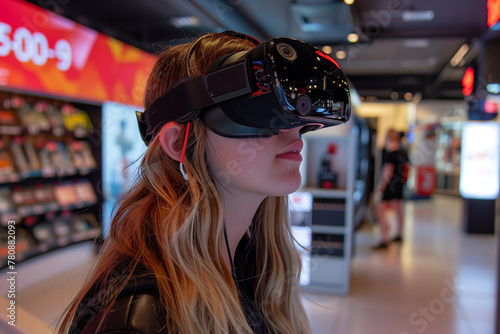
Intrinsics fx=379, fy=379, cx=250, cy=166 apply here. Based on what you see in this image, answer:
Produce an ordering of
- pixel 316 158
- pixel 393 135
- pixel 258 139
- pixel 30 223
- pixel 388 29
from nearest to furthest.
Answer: pixel 258 139 < pixel 30 223 < pixel 316 158 < pixel 393 135 < pixel 388 29

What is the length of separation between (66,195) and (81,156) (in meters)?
0.45

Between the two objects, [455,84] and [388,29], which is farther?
[455,84]

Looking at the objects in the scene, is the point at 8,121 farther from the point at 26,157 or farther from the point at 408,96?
the point at 408,96

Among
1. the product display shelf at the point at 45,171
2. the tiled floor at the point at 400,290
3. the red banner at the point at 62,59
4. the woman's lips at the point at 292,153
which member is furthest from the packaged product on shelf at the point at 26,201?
the woman's lips at the point at 292,153

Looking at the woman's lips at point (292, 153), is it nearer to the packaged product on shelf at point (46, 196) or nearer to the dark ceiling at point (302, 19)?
the dark ceiling at point (302, 19)

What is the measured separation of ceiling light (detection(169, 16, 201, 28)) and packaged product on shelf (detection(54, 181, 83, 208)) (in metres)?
2.25

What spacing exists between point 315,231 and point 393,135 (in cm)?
225

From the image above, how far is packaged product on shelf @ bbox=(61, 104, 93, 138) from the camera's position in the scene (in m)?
3.86

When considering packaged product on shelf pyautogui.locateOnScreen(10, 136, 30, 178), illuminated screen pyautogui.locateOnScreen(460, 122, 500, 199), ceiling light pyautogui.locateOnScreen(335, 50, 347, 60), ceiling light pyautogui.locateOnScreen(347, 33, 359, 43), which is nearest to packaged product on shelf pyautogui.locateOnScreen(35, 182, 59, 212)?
packaged product on shelf pyautogui.locateOnScreen(10, 136, 30, 178)

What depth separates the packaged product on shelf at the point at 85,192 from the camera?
404 cm

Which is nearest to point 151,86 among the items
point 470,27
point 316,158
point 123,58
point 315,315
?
point 315,315

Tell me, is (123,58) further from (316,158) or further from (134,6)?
(316,158)

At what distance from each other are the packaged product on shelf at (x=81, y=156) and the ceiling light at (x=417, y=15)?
13.9ft

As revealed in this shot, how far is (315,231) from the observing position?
3.68m
